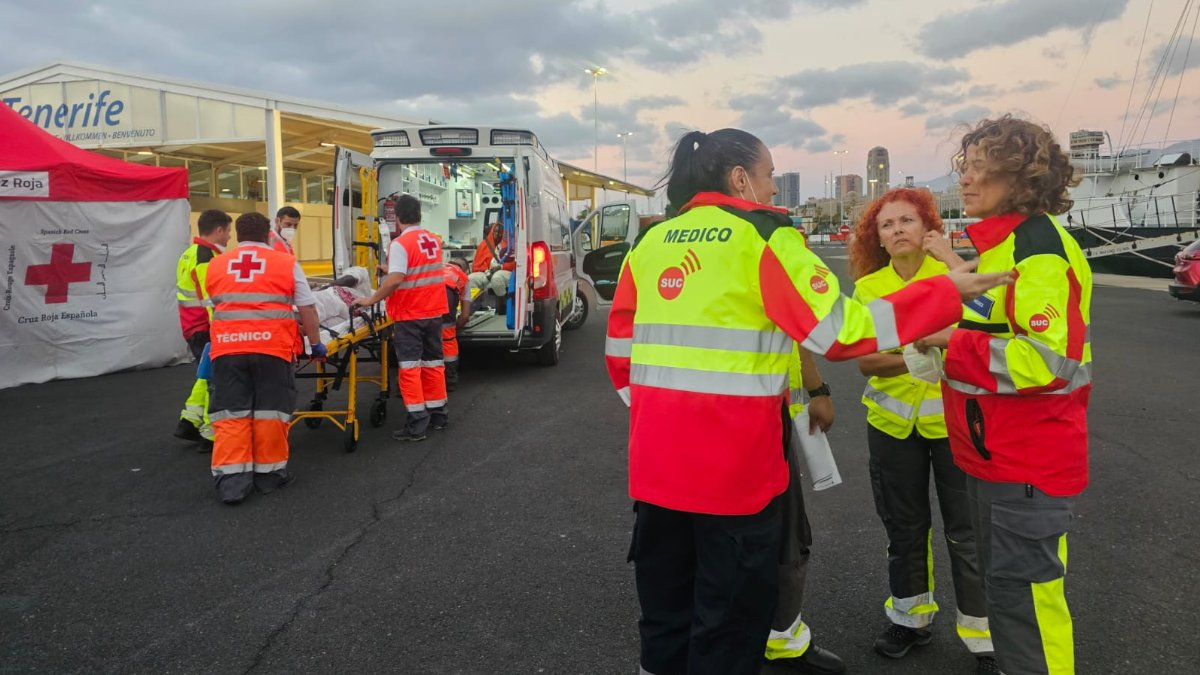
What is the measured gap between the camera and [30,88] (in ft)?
55.1

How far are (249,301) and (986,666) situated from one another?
4.53 meters

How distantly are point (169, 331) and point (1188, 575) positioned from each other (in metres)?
10.5

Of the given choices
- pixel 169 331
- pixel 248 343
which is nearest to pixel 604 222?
pixel 169 331

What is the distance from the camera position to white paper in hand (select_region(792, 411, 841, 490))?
7.63ft

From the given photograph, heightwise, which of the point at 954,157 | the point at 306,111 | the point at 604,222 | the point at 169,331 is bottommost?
the point at 169,331

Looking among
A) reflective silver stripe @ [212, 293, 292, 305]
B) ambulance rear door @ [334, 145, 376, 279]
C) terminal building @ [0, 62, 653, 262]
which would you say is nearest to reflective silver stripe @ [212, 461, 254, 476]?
reflective silver stripe @ [212, 293, 292, 305]

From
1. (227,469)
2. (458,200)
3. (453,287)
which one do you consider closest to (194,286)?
(227,469)

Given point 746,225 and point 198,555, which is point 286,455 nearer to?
point 198,555

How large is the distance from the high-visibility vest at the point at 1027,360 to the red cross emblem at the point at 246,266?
426 centimetres

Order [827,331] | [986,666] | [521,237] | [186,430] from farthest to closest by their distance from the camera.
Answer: [521,237] < [186,430] < [986,666] < [827,331]

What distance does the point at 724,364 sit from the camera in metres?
1.83

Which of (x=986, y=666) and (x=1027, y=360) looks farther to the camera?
(x=986, y=666)

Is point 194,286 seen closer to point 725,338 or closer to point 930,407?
point 725,338

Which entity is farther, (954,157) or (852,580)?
(852,580)
